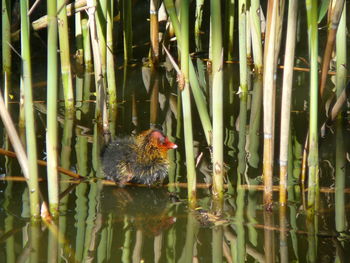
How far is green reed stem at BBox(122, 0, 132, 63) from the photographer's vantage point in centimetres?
731

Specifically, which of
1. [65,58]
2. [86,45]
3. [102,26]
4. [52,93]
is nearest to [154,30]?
[86,45]

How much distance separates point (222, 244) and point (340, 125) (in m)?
2.38

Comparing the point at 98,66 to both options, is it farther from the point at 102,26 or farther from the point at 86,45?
the point at 86,45

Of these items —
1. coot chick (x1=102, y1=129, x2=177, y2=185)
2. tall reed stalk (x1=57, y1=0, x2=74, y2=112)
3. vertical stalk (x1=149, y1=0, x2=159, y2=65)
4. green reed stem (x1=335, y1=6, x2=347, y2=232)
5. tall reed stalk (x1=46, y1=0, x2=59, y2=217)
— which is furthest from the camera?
vertical stalk (x1=149, y1=0, x2=159, y2=65)

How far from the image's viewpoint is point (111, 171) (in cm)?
523

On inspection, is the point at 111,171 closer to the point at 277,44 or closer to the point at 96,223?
the point at 96,223

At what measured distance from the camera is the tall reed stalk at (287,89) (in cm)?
423

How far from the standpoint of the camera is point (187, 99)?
170 inches

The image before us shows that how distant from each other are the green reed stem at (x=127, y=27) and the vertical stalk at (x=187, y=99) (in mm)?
3140

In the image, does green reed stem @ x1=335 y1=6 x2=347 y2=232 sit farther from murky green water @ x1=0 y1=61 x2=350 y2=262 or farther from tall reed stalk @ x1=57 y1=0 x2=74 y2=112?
tall reed stalk @ x1=57 y1=0 x2=74 y2=112

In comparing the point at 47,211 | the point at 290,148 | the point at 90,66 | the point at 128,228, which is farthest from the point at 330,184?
the point at 90,66

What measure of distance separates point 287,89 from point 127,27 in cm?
343

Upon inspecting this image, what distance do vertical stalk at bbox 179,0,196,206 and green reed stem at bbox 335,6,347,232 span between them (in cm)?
93

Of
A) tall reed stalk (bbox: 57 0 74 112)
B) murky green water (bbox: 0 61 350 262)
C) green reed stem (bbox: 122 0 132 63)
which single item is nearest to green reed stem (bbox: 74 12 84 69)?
green reed stem (bbox: 122 0 132 63)
